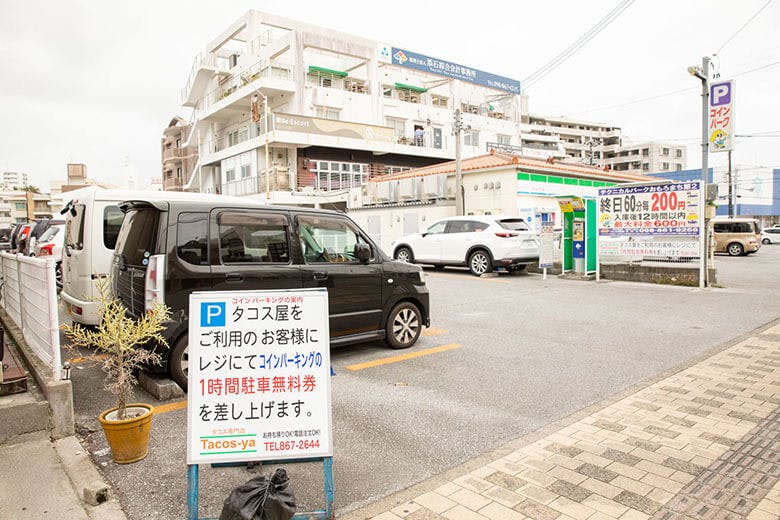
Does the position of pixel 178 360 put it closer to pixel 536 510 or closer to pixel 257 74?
pixel 536 510

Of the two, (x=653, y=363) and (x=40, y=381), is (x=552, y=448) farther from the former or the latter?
(x=40, y=381)

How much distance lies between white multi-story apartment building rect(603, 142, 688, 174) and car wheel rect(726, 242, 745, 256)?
6266 cm

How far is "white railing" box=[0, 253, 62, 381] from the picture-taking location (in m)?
3.97

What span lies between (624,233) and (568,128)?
84.0 m

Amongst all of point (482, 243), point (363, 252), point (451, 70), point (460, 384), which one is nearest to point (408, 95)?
point (451, 70)

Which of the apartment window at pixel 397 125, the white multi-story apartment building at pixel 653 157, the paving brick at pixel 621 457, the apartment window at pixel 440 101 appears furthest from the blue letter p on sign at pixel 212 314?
the white multi-story apartment building at pixel 653 157

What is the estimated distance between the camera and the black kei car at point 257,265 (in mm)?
4844

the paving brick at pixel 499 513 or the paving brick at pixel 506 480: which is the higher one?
the paving brick at pixel 506 480

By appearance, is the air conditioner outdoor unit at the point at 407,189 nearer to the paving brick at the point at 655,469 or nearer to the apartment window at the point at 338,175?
the apartment window at the point at 338,175

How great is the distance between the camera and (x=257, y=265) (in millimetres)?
5316

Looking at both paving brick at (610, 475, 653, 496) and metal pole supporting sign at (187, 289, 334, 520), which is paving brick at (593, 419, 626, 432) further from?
metal pole supporting sign at (187, 289, 334, 520)

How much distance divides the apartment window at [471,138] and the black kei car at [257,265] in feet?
134

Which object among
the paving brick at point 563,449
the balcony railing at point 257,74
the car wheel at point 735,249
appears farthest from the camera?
the balcony railing at point 257,74

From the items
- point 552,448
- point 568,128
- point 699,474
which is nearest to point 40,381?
point 552,448
